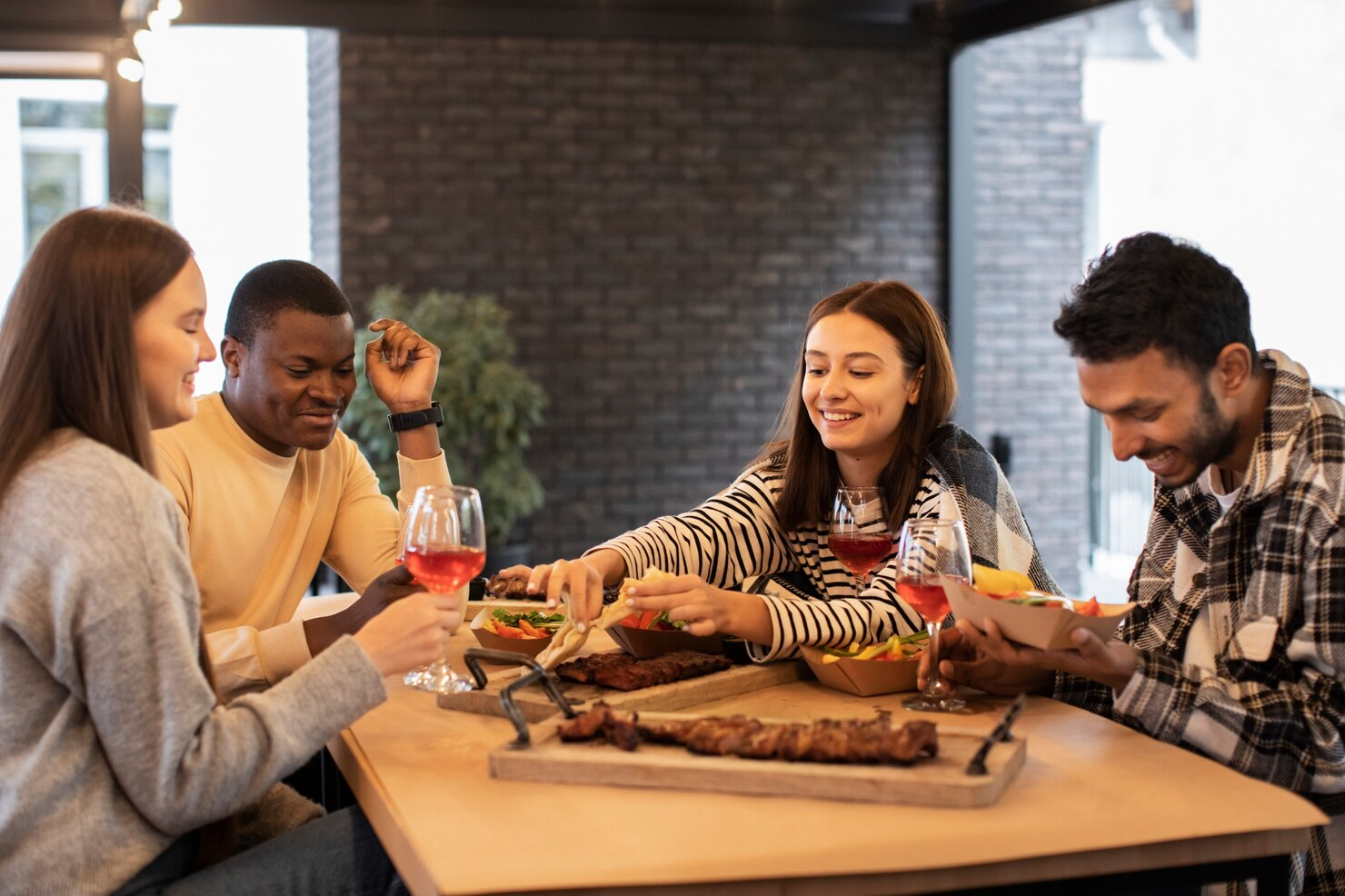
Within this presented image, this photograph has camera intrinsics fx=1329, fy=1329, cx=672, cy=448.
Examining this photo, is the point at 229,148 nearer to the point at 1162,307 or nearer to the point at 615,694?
the point at 615,694

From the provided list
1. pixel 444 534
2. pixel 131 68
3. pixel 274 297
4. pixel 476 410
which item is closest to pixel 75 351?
pixel 444 534

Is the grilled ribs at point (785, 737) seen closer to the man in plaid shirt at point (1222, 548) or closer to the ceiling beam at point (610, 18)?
the man in plaid shirt at point (1222, 548)

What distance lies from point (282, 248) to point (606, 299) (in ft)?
5.66

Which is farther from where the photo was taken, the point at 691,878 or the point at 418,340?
the point at 418,340

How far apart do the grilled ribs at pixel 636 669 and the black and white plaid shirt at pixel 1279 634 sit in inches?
Answer: 23.6

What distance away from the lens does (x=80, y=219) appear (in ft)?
5.54

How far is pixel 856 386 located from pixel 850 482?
23 centimetres

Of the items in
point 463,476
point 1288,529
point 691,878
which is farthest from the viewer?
point 463,476

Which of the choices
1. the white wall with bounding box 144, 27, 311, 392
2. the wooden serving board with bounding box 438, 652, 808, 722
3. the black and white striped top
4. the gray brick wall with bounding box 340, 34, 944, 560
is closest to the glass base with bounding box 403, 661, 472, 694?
the wooden serving board with bounding box 438, 652, 808, 722

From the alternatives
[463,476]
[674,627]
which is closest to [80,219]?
[674,627]

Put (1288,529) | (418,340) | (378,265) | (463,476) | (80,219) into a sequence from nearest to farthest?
(80,219)
(1288,529)
(418,340)
(463,476)
(378,265)

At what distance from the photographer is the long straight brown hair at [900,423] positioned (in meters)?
2.52

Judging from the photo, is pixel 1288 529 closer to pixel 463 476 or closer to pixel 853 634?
pixel 853 634

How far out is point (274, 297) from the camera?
2523 millimetres
